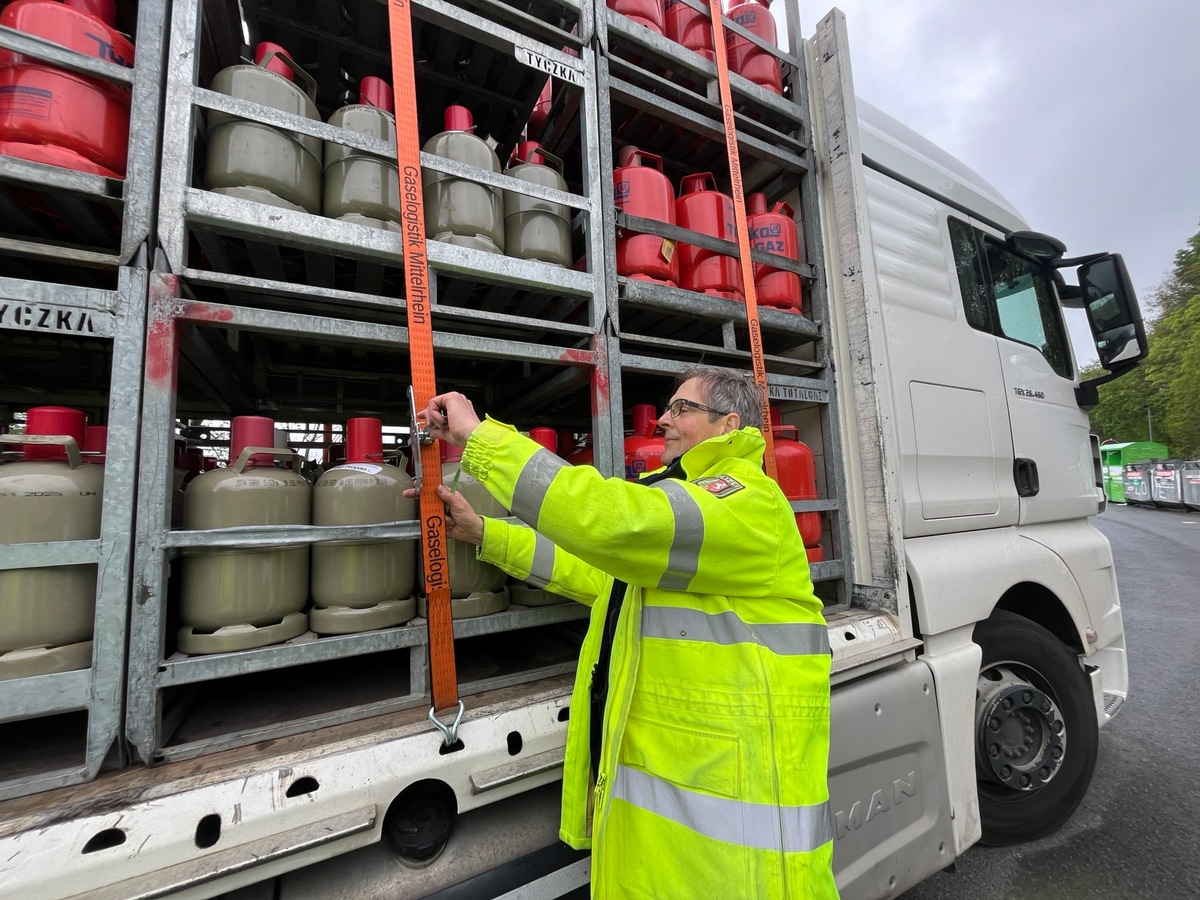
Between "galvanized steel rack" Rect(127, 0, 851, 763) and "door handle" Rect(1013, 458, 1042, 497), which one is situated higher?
"galvanized steel rack" Rect(127, 0, 851, 763)

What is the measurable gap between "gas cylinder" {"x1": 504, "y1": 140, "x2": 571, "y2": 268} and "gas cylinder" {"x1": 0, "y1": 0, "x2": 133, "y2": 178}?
1003 millimetres

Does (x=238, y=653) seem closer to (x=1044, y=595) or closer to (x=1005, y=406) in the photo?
(x=1005, y=406)

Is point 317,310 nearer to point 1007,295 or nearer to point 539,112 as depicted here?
point 539,112

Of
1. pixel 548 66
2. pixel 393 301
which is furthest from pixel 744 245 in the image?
pixel 393 301

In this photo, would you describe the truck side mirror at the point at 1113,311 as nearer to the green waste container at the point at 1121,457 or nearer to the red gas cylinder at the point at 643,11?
the red gas cylinder at the point at 643,11

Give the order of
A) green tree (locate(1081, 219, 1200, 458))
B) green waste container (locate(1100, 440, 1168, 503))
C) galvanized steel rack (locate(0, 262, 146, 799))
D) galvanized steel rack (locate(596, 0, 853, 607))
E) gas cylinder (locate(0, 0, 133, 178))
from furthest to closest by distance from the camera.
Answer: green tree (locate(1081, 219, 1200, 458)), green waste container (locate(1100, 440, 1168, 503)), galvanized steel rack (locate(596, 0, 853, 607)), gas cylinder (locate(0, 0, 133, 178)), galvanized steel rack (locate(0, 262, 146, 799))

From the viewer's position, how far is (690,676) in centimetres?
118

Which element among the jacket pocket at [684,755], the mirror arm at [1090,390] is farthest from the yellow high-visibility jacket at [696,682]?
the mirror arm at [1090,390]

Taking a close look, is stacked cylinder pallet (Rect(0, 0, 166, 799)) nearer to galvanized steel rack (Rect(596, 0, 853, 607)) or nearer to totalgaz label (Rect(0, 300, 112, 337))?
totalgaz label (Rect(0, 300, 112, 337))

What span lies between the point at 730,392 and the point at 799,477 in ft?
2.84

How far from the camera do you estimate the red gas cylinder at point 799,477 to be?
2.11m

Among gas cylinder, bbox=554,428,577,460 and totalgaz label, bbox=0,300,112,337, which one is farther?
gas cylinder, bbox=554,428,577,460

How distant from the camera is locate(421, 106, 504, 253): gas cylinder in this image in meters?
1.55

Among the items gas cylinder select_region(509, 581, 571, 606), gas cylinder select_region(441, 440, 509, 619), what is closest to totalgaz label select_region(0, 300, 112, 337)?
gas cylinder select_region(441, 440, 509, 619)
